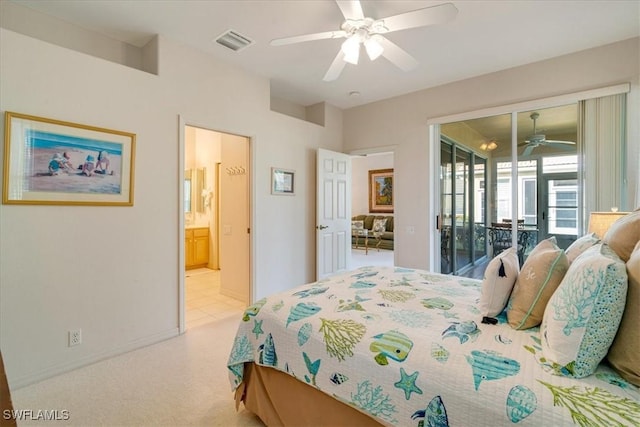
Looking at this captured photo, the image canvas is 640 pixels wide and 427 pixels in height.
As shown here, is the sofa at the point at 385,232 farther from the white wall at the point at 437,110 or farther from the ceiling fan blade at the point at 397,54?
the ceiling fan blade at the point at 397,54

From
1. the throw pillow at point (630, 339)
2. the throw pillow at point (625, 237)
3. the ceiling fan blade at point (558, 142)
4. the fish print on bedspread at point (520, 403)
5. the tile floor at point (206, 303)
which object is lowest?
the tile floor at point (206, 303)

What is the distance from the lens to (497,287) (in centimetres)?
147

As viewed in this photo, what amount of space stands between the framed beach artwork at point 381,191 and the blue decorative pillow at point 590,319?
7.98 meters

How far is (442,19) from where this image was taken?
73.3 inches

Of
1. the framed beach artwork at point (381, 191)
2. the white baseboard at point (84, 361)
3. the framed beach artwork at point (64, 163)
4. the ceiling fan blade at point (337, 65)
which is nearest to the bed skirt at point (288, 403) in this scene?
the white baseboard at point (84, 361)

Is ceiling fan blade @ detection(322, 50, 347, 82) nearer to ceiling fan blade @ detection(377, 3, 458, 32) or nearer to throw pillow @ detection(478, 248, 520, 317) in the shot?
ceiling fan blade @ detection(377, 3, 458, 32)

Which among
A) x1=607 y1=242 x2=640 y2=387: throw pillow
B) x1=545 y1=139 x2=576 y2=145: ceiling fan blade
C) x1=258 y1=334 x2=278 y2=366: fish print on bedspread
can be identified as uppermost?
x1=545 y1=139 x2=576 y2=145: ceiling fan blade

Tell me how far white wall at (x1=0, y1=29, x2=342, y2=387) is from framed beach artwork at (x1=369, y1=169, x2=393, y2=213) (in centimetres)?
597

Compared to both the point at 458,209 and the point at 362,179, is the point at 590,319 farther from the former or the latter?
the point at 362,179

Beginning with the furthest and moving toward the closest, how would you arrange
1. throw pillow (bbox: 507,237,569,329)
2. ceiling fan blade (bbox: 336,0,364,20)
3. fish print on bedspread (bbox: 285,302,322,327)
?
ceiling fan blade (bbox: 336,0,364,20)
fish print on bedspread (bbox: 285,302,322,327)
throw pillow (bbox: 507,237,569,329)

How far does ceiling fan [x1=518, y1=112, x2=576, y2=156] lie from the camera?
329 cm

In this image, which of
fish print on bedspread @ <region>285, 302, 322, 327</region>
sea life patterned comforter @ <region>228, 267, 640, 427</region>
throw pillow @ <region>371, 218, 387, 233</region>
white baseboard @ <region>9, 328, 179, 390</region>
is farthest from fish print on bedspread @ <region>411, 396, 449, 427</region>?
throw pillow @ <region>371, 218, 387, 233</region>

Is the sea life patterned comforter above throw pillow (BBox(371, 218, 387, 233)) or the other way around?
the other way around

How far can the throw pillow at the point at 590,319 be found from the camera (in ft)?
3.18
